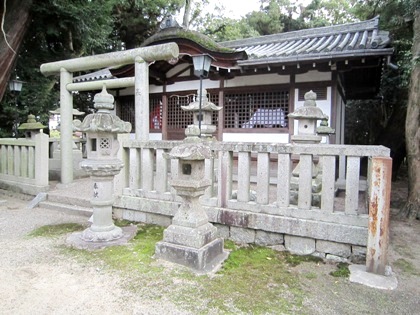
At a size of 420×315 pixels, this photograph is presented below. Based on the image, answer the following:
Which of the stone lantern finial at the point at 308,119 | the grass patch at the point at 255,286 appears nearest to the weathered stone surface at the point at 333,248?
the grass patch at the point at 255,286

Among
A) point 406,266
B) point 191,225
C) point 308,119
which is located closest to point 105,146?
point 191,225

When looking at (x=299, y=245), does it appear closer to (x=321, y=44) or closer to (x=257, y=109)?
(x=257, y=109)

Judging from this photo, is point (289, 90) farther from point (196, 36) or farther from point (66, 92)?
point (66, 92)

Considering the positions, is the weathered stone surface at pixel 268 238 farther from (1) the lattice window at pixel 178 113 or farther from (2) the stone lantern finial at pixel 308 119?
(1) the lattice window at pixel 178 113

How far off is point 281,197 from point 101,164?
258 cm

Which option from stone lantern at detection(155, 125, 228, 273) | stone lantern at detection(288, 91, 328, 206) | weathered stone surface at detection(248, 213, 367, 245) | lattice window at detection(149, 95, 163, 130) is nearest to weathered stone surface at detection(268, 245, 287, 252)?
weathered stone surface at detection(248, 213, 367, 245)

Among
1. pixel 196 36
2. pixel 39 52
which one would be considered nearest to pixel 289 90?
pixel 196 36

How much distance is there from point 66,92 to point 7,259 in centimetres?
494

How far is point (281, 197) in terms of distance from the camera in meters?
4.14

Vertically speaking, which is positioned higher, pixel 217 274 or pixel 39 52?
pixel 39 52

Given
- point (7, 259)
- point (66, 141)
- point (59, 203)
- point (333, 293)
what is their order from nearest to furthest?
point (333, 293), point (7, 259), point (59, 203), point (66, 141)

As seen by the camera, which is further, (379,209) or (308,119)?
(308,119)

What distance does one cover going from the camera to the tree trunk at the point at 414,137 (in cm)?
584

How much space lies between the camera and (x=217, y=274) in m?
3.49
